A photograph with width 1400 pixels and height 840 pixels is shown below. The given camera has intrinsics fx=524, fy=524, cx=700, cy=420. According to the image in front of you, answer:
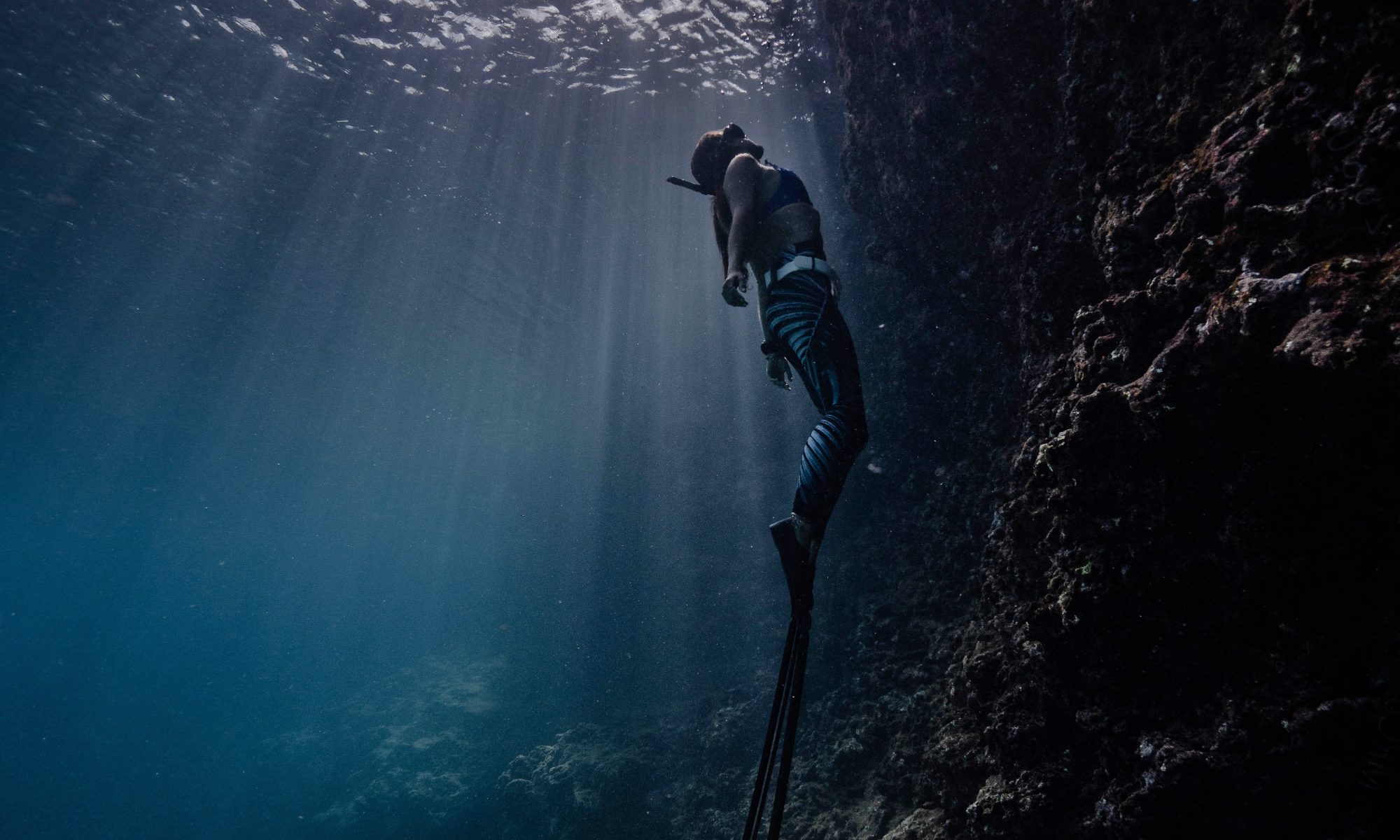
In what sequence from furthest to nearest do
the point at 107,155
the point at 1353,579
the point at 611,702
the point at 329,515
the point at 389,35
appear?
the point at 329,515 → the point at 611,702 → the point at 107,155 → the point at 389,35 → the point at 1353,579

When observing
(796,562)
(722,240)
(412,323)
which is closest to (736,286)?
(722,240)

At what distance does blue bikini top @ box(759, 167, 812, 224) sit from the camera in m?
3.31

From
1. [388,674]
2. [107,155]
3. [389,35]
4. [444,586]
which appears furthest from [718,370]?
[444,586]

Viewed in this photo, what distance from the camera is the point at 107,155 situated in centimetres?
1262

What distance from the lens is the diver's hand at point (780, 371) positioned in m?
3.57

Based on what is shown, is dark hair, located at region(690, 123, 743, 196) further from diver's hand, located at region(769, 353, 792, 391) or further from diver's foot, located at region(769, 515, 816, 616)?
diver's foot, located at region(769, 515, 816, 616)

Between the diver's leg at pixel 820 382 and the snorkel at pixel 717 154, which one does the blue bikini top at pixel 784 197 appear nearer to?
the snorkel at pixel 717 154

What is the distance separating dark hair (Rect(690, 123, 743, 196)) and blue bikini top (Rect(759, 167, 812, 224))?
428mm

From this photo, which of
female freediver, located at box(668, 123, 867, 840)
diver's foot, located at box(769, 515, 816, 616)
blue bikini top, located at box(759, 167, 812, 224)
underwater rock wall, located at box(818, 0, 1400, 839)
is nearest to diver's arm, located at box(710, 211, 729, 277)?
female freediver, located at box(668, 123, 867, 840)

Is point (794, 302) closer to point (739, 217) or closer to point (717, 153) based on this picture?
point (739, 217)

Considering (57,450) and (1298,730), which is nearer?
(1298,730)

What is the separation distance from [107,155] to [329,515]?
107 metres

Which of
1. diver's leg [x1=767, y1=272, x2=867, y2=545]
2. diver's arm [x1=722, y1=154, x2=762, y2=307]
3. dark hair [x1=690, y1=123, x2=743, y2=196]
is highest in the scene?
dark hair [x1=690, y1=123, x2=743, y2=196]

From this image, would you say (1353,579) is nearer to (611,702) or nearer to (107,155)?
(611,702)
